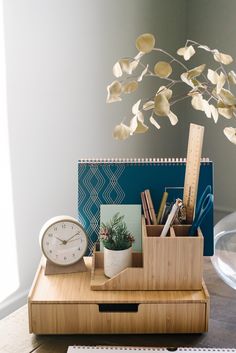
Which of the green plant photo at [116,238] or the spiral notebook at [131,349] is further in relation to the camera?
the green plant photo at [116,238]

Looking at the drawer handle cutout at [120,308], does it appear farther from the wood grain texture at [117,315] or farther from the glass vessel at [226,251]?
the glass vessel at [226,251]

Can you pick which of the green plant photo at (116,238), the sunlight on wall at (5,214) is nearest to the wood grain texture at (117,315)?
the green plant photo at (116,238)

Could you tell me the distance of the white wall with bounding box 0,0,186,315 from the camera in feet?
5.82

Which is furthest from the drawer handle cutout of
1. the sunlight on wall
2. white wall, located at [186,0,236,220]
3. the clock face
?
white wall, located at [186,0,236,220]

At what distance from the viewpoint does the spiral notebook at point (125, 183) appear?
1232 mm

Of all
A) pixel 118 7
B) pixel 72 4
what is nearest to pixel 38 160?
pixel 72 4

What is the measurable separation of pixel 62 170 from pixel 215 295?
98cm

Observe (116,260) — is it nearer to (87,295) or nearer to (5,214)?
(87,295)

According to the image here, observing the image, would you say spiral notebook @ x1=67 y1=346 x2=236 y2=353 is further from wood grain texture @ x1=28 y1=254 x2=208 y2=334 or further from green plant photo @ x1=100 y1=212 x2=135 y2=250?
green plant photo @ x1=100 y1=212 x2=135 y2=250

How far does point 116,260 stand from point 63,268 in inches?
5.6

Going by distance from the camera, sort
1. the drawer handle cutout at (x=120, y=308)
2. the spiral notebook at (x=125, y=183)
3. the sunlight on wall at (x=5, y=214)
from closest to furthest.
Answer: the drawer handle cutout at (x=120, y=308) < the spiral notebook at (x=125, y=183) < the sunlight on wall at (x=5, y=214)

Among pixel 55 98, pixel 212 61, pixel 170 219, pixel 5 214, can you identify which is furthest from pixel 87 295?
pixel 212 61

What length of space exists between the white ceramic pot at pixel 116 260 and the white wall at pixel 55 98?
31.7 inches

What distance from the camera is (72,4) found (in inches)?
76.4
